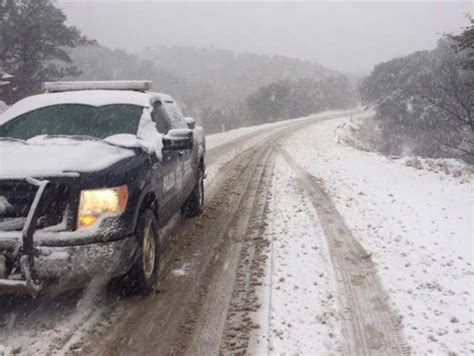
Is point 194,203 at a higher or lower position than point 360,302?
higher

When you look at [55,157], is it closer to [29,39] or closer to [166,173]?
[166,173]

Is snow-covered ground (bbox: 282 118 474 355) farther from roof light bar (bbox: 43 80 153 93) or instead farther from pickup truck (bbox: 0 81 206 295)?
roof light bar (bbox: 43 80 153 93)

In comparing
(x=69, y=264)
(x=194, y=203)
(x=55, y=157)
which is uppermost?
(x=55, y=157)

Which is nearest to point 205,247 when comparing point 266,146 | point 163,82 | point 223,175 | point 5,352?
point 5,352

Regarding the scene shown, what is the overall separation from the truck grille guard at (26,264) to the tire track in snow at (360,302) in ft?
7.82

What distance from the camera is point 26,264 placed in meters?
3.35

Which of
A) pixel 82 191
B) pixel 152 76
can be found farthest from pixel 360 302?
pixel 152 76

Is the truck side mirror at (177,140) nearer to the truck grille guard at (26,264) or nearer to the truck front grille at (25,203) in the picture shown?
the truck front grille at (25,203)

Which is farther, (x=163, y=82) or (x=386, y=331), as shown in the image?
(x=163, y=82)

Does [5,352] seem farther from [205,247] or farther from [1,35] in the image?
[1,35]

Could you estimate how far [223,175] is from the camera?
38.9 feet

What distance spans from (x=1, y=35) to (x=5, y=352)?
2706 cm

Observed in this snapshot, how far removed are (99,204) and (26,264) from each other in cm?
72

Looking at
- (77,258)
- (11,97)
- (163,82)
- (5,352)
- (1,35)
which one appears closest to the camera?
(5,352)
